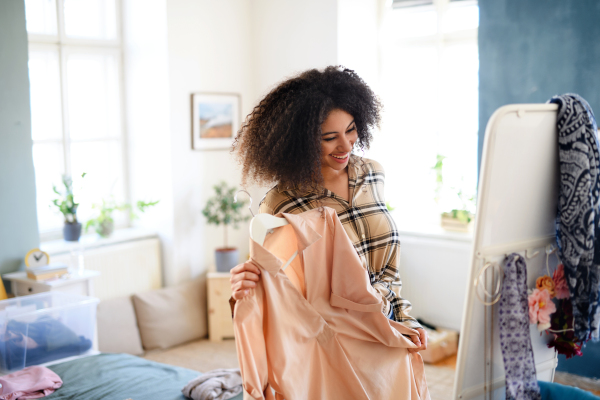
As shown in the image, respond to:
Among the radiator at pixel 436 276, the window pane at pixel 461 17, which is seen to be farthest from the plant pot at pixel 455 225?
the window pane at pixel 461 17

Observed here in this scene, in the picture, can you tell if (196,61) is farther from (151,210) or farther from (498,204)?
(498,204)

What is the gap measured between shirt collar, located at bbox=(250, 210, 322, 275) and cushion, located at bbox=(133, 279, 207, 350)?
2781 millimetres

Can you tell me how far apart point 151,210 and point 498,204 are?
3.07m

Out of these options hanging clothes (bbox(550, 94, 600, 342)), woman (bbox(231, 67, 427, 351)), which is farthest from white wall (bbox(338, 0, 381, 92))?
woman (bbox(231, 67, 427, 351))

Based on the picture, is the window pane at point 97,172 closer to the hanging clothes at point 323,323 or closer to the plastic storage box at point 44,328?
the plastic storage box at point 44,328

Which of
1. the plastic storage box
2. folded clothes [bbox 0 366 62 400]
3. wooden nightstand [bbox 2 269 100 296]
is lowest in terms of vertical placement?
folded clothes [bbox 0 366 62 400]

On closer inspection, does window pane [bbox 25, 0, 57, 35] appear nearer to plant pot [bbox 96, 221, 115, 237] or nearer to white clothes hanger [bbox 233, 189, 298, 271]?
plant pot [bbox 96, 221, 115, 237]

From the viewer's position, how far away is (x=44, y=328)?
2984mm

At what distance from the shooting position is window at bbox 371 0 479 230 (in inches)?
176

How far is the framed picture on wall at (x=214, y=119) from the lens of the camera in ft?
15.2

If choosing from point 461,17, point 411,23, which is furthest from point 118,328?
point 461,17

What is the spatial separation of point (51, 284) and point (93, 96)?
1824 mm

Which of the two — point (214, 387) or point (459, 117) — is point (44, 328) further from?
point (459, 117)

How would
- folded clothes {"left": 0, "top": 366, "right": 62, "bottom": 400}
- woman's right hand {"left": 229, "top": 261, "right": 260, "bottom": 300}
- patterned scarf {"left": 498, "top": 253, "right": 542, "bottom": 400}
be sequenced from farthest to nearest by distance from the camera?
folded clothes {"left": 0, "top": 366, "right": 62, "bottom": 400} < patterned scarf {"left": 498, "top": 253, "right": 542, "bottom": 400} < woman's right hand {"left": 229, "top": 261, "right": 260, "bottom": 300}
